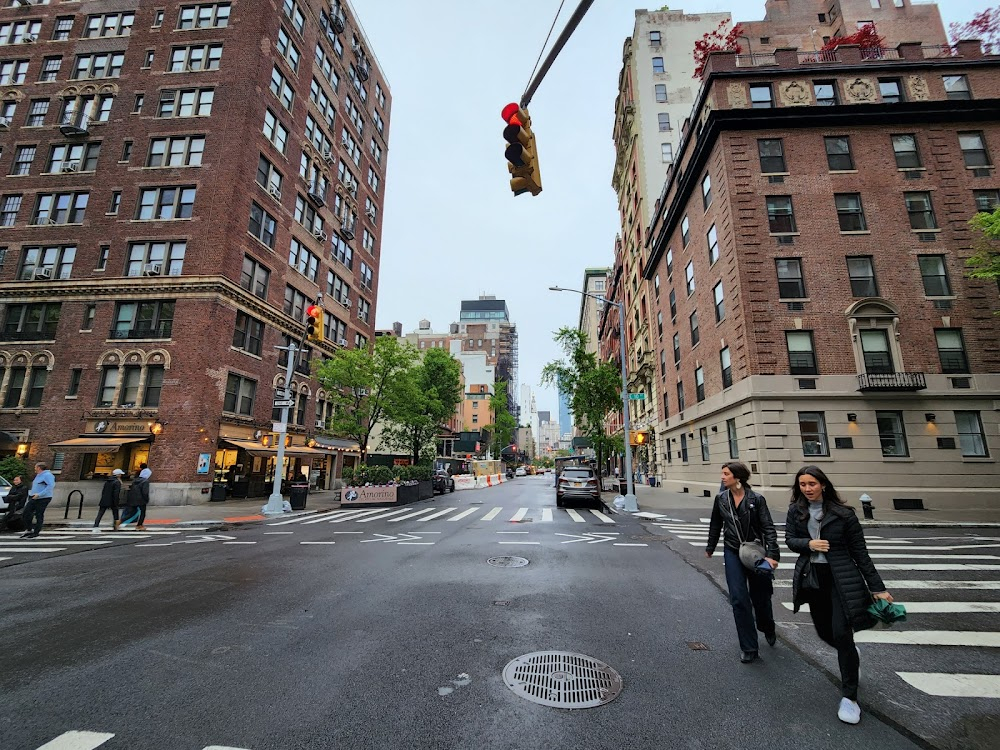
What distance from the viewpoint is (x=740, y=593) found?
4.45 m

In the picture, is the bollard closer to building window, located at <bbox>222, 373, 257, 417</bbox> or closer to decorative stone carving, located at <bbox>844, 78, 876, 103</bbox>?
decorative stone carving, located at <bbox>844, 78, 876, 103</bbox>

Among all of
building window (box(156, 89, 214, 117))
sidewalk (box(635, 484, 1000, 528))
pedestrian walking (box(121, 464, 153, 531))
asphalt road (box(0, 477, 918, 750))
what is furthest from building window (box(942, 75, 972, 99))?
building window (box(156, 89, 214, 117))

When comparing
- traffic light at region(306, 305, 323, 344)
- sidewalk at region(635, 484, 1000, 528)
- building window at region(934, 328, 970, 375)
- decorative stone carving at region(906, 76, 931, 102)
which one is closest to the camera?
sidewalk at region(635, 484, 1000, 528)

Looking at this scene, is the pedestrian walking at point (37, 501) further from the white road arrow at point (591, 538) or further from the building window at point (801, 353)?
the building window at point (801, 353)

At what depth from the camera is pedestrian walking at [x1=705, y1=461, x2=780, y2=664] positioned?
4348 millimetres

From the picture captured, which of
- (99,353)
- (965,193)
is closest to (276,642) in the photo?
(99,353)

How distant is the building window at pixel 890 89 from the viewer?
21.8 m

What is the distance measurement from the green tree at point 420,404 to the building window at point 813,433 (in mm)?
20581

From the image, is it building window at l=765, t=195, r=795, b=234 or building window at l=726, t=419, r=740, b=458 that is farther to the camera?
building window at l=726, t=419, r=740, b=458

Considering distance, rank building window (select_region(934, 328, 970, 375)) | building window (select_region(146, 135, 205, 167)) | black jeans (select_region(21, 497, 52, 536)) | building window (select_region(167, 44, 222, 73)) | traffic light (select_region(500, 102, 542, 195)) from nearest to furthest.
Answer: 1. traffic light (select_region(500, 102, 542, 195))
2. black jeans (select_region(21, 497, 52, 536))
3. building window (select_region(934, 328, 970, 375))
4. building window (select_region(146, 135, 205, 167))
5. building window (select_region(167, 44, 222, 73))

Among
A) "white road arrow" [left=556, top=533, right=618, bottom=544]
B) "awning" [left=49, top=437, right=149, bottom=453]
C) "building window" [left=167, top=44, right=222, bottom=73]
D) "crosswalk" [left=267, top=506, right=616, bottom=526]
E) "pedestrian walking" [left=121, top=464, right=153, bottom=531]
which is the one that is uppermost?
"building window" [left=167, top=44, right=222, bottom=73]

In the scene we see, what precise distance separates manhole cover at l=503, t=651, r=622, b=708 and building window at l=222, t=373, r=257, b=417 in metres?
24.8

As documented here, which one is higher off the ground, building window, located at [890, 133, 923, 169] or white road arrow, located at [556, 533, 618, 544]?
building window, located at [890, 133, 923, 169]

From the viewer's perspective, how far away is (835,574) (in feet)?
11.8
